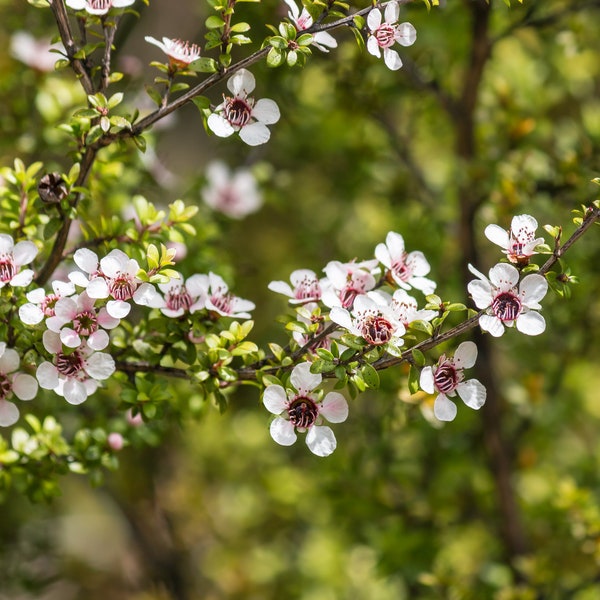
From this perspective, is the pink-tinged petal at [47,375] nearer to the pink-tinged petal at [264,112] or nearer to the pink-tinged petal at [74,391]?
the pink-tinged petal at [74,391]

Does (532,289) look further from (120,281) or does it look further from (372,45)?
(120,281)

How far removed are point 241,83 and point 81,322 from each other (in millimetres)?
325

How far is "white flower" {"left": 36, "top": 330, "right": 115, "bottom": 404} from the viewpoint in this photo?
2.83 feet

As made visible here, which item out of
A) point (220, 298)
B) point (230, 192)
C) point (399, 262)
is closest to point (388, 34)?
point (399, 262)

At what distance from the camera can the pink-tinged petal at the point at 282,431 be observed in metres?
0.84

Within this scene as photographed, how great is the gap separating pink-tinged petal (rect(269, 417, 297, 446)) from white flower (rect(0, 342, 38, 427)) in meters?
0.29

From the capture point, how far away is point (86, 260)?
86cm

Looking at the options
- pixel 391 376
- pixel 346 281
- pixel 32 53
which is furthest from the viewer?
pixel 32 53

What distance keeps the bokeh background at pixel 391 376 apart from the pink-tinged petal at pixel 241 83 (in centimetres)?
37

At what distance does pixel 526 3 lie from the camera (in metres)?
1.48

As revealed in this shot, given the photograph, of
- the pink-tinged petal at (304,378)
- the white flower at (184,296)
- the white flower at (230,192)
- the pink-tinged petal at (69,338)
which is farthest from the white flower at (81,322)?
the white flower at (230,192)

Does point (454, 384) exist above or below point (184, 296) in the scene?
below

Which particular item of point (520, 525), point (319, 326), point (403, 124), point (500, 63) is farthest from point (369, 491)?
point (403, 124)

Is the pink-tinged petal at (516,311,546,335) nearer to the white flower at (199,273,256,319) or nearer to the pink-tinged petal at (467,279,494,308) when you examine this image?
the pink-tinged petal at (467,279,494,308)
